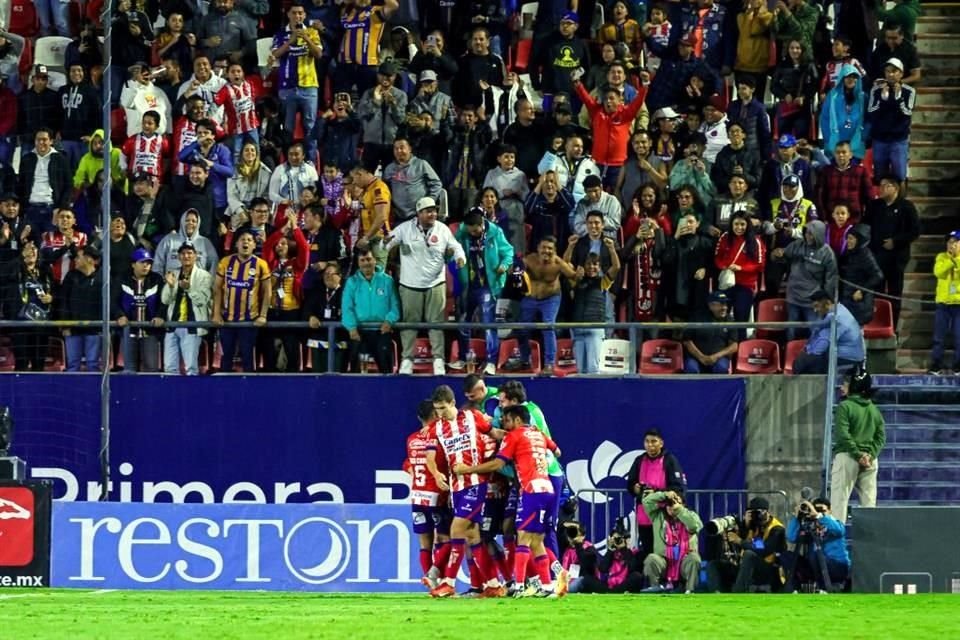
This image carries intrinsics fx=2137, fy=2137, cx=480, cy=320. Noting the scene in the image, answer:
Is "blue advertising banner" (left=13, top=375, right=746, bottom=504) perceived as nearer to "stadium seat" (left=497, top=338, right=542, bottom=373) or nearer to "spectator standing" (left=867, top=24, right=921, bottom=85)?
"stadium seat" (left=497, top=338, right=542, bottom=373)

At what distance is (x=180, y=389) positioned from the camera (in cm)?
2478

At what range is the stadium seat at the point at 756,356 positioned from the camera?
24.6 meters

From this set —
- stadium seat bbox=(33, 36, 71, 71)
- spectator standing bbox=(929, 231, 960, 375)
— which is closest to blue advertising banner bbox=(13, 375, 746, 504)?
spectator standing bbox=(929, 231, 960, 375)

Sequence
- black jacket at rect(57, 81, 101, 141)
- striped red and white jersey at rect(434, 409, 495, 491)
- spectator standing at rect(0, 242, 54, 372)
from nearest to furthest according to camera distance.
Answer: striped red and white jersey at rect(434, 409, 495, 491) → spectator standing at rect(0, 242, 54, 372) → black jacket at rect(57, 81, 101, 141)

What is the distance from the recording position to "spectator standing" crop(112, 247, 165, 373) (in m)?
24.9

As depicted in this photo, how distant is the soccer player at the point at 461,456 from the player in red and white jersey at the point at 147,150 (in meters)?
8.64

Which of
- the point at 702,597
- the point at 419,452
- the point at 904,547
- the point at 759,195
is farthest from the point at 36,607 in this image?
the point at 759,195

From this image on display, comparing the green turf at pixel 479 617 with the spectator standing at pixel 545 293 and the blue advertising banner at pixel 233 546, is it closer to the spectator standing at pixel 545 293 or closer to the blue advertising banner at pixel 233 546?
the blue advertising banner at pixel 233 546

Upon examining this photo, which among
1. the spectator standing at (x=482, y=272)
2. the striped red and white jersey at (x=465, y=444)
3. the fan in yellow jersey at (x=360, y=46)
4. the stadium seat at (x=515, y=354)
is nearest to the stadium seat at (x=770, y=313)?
the stadium seat at (x=515, y=354)

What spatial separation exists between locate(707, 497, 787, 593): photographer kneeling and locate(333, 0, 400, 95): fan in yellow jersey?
853 centimetres

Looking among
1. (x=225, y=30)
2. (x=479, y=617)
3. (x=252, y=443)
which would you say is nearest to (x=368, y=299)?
(x=252, y=443)

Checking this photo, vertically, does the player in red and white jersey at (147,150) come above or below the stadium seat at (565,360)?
above

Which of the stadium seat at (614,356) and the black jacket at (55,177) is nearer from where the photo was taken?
the stadium seat at (614,356)

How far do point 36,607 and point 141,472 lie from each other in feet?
22.1
